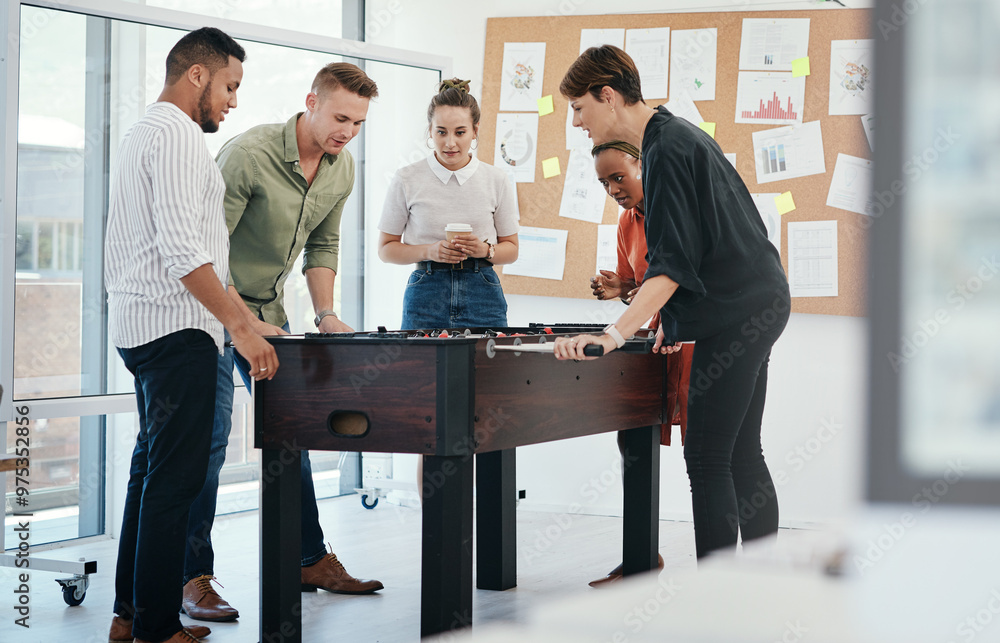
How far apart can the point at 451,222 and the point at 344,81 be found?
79cm

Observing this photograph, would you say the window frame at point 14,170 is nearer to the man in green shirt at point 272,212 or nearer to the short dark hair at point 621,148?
the man in green shirt at point 272,212

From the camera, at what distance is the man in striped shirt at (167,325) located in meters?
2.00

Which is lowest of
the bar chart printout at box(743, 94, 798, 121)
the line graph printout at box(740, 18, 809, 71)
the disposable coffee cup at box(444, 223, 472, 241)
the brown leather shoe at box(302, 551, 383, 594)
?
the brown leather shoe at box(302, 551, 383, 594)

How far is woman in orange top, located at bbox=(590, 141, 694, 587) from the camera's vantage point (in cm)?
269

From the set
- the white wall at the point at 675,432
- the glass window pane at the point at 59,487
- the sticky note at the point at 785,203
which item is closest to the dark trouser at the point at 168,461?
the glass window pane at the point at 59,487

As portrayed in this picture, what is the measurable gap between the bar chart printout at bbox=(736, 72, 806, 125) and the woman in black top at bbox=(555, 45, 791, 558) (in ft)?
5.67

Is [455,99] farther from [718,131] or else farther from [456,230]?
[718,131]

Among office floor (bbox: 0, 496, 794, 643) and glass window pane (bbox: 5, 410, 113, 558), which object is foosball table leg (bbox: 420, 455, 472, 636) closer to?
office floor (bbox: 0, 496, 794, 643)

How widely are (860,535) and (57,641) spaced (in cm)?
219

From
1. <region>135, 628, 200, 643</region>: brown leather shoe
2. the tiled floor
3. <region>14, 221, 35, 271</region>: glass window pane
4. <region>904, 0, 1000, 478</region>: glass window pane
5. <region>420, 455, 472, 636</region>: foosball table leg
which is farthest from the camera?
<region>14, 221, 35, 271</region>: glass window pane

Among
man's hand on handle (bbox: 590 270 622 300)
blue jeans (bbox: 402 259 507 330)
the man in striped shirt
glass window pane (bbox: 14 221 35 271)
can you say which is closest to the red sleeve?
man's hand on handle (bbox: 590 270 622 300)

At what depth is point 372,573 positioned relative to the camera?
3.00 metres

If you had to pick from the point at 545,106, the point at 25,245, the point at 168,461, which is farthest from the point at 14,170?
the point at 545,106

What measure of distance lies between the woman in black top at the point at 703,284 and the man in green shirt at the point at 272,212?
2.42ft
